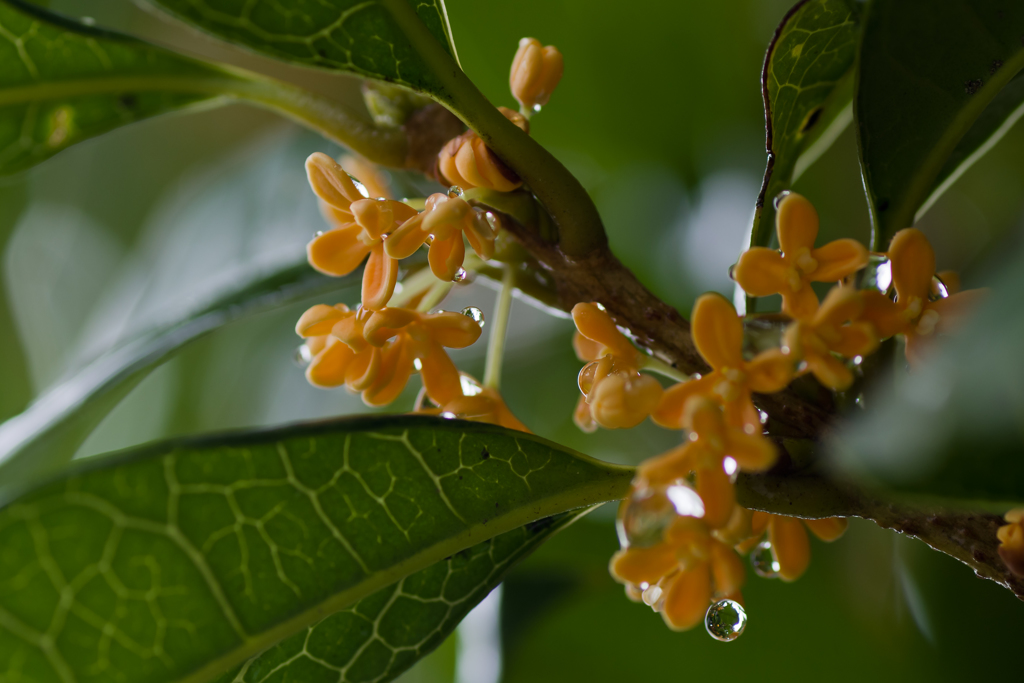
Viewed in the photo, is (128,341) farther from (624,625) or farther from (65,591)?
(624,625)

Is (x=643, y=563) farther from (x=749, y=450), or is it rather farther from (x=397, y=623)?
(x=397, y=623)

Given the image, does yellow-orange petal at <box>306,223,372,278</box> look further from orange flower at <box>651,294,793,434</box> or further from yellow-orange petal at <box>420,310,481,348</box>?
orange flower at <box>651,294,793,434</box>

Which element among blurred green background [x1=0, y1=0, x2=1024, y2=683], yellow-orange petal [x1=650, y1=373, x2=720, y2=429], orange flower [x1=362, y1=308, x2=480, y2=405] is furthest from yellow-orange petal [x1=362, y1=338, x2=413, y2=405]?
blurred green background [x1=0, y1=0, x2=1024, y2=683]

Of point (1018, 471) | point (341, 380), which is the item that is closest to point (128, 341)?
point (341, 380)

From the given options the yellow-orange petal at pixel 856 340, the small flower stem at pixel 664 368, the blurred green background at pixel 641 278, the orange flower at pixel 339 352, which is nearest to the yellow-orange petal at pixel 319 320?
the orange flower at pixel 339 352

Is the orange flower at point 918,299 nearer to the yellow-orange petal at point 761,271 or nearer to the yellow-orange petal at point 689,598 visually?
the yellow-orange petal at point 761,271
